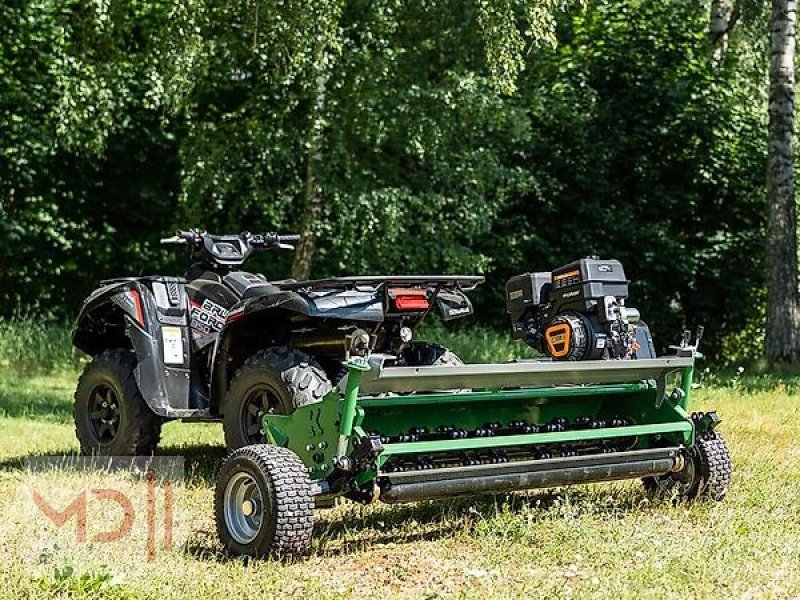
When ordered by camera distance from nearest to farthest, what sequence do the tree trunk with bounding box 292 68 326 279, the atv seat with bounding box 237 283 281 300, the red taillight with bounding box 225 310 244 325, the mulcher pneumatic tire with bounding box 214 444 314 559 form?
the mulcher pneumatic tire with bounding box 214 444 314 559, the red taillight with bounding box 225 310 244 325, the atv seat with bounding box 237 283 281 300, the tree trunk with bounding box 292 68 326 279

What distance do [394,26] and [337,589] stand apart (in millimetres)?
10117

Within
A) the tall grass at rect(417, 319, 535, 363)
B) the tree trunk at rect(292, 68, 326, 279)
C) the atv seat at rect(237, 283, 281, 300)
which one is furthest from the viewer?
the tall grass at rect(417, 319, 535, 363)

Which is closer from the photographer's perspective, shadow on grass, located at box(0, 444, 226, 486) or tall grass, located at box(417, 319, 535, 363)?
shadow on grass, located at box(0, 444, 226, 486)

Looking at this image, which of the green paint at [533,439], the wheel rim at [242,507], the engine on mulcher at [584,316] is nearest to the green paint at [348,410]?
the green paint at [533,439]

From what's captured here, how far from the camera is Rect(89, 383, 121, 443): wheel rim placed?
7121mm

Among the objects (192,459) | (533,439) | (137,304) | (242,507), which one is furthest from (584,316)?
(192,459)

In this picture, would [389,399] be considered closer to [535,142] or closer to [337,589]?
[337,589]

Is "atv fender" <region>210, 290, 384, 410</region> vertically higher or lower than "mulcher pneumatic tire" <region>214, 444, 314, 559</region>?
higher

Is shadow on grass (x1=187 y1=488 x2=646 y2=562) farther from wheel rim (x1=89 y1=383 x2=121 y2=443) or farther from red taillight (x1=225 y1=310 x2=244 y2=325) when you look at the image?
wheel rim (x1=89 y1=383 x2=121 y2=443)

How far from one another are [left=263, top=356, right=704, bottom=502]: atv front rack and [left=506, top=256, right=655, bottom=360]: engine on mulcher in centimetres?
28

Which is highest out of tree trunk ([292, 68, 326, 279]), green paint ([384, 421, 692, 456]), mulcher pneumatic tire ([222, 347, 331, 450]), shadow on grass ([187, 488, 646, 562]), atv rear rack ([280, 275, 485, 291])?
tree trunk ([292, 68, 326, 279])

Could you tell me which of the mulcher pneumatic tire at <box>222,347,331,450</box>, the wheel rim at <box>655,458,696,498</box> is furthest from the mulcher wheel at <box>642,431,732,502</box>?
the mulcher pneumatic tire at <box>222,347,331,450</box>

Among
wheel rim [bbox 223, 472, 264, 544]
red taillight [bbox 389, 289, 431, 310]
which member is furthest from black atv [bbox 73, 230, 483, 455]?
wheel rim [bbox 223, 472, 264, 544]

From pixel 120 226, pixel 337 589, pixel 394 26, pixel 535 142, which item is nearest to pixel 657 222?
pixel 535 142
